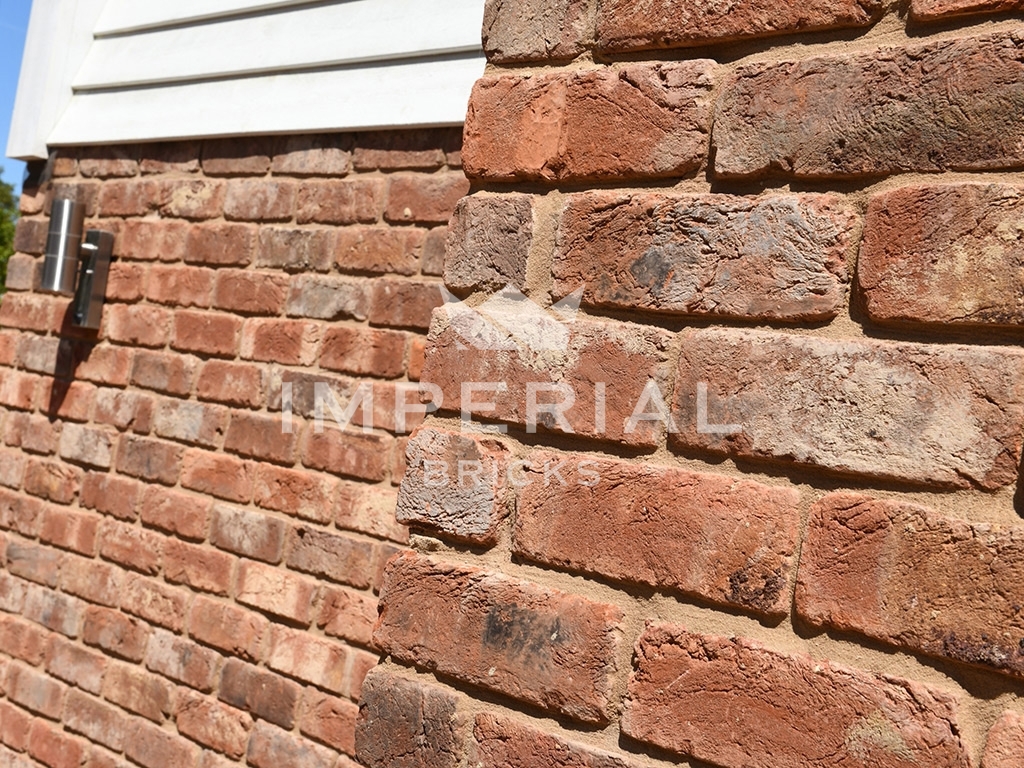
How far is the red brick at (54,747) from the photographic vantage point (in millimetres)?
2490

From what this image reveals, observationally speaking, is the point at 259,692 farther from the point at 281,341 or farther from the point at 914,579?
the point at 914,579

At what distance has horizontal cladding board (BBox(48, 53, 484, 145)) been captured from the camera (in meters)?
2.10

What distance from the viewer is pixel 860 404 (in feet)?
2.27

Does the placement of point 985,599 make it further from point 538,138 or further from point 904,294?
point 538,138

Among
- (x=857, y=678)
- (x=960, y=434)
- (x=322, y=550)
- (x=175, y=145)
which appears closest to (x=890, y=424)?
(x=960, y=434)

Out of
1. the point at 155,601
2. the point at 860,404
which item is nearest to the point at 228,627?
the point at 155,601

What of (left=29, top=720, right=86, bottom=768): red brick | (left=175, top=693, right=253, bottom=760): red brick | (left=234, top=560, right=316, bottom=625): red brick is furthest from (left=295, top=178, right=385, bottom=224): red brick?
(left=29, top=720, right=86, bottom=768): red brick

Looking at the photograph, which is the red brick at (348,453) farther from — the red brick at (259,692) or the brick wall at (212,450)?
the red brick at (259,692)

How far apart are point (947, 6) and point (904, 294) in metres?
0.22

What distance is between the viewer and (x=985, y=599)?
2.09 feet

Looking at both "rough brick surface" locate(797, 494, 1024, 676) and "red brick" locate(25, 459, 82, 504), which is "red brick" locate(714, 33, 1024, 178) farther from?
"red brick" locate(25, 459, 82, 504)

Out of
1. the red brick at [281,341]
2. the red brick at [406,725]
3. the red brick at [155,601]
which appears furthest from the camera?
the red brick at [155,601]

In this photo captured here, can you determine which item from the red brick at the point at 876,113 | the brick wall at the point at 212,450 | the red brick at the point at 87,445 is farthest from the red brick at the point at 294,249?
the red brick at the point at 876,113

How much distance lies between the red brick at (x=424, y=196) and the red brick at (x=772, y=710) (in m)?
1.41
